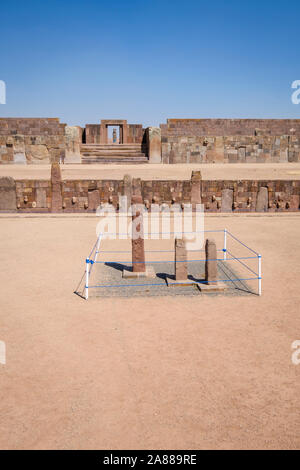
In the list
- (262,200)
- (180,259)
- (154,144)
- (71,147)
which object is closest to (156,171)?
(154,144)

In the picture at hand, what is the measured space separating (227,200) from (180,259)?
10134mm

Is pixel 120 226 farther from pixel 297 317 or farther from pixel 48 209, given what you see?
pixel 297 317

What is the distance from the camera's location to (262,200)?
16.6 m

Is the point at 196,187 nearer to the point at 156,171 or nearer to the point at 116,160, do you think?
the point at 156,171

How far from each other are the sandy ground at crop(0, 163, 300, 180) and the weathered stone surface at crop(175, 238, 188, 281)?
1190 centimetres

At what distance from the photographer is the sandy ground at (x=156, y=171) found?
62.4ft

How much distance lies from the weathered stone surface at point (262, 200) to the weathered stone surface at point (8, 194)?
34.4 feet

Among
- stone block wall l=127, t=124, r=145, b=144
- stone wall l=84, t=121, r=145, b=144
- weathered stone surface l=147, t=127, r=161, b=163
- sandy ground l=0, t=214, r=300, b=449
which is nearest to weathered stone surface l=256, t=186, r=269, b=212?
weathered stone surface l=147, t=127, r=161, b=163

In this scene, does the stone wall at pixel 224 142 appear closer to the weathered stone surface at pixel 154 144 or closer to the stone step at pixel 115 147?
the weathered stone surface at pixel 154 144

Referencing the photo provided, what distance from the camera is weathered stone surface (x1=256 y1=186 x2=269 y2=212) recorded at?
54.3 feet

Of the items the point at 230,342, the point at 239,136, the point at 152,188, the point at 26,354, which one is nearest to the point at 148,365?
the point at 230,342

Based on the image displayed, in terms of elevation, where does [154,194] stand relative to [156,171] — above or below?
below
